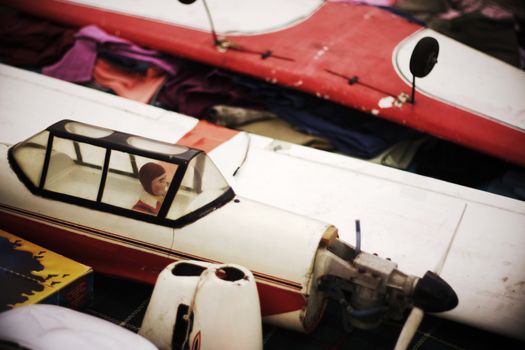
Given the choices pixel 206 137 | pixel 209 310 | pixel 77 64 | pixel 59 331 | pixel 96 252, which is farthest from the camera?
pixel 77 64

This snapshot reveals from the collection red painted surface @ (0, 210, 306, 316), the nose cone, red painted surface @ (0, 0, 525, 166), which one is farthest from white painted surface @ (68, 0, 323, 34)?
the nose cone

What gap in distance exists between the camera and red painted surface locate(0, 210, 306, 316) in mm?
2270

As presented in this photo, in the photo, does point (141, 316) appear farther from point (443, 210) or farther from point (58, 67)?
point (58, 67)

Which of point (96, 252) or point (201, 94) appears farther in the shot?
point (201, 94)

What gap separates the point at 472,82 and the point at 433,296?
183cm

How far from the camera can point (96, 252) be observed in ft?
7.65

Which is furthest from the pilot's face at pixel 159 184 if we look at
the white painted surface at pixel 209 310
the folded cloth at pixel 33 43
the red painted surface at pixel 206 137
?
the folded cloth at pixel 33 43

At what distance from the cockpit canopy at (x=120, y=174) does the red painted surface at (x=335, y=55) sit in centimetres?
120

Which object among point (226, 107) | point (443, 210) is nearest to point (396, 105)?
point (443, 210)

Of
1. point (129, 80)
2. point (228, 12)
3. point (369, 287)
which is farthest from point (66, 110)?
point (369, 287)

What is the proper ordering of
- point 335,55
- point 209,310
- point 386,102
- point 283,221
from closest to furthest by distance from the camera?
point 209,310 → point 283,221 → point 386,102 → point 335,55

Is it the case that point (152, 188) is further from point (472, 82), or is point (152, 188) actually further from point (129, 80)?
point (472, 82)

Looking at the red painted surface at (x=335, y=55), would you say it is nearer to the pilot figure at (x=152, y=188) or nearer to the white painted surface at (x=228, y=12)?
the white painted surface at (x=228, y=12)

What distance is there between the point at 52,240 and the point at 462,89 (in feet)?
7.90
